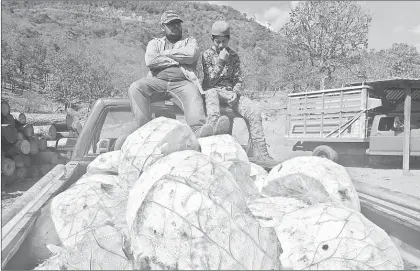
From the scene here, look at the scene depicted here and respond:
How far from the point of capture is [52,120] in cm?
1046

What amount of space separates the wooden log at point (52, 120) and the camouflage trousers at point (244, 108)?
776 cm

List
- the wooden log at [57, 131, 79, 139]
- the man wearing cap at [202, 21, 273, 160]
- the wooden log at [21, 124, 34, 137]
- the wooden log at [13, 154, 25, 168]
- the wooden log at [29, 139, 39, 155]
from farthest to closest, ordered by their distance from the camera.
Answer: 1. the wooden log at [57, 131, 79, 139]
2. the wooden log at [29, 139, 39, 155]
3. the wooden log at [21, 124, 34, 137]
4. the wooden log at [13, 154, 25, 168]
5. the man wearing cap at [202, 21, 273, 160]

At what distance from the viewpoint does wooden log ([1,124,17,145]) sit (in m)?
8.15

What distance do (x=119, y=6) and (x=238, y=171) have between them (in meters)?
96.5

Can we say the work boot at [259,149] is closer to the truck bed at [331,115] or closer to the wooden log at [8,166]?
the wooden log at [8,166]

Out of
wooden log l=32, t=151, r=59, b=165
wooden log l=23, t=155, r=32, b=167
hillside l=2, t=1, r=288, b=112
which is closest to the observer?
wooden log l=23, t=155, r=32, b=167

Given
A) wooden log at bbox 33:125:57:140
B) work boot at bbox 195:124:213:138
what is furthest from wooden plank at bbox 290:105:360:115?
work boot at bbox 195:124:213:138

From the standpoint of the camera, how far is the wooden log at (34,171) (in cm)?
910

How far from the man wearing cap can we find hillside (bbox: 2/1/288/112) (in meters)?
12.8

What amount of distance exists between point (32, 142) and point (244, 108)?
7267 mm

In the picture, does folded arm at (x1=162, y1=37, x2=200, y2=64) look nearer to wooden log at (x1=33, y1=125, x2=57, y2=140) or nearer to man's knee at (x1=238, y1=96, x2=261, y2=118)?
man's knee at (x1=238, y1=96, x2=261, y2=118)

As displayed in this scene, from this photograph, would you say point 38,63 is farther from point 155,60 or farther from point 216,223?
point 216,223

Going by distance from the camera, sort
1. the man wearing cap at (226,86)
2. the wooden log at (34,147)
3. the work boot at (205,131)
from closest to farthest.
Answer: the work boot at (205,131) → the man wearing cap at (226,86) → the wooden log at (34,147)

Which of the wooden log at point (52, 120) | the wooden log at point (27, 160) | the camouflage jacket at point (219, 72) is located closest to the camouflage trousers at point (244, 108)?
the camouflage jacket at point (219, 72)
